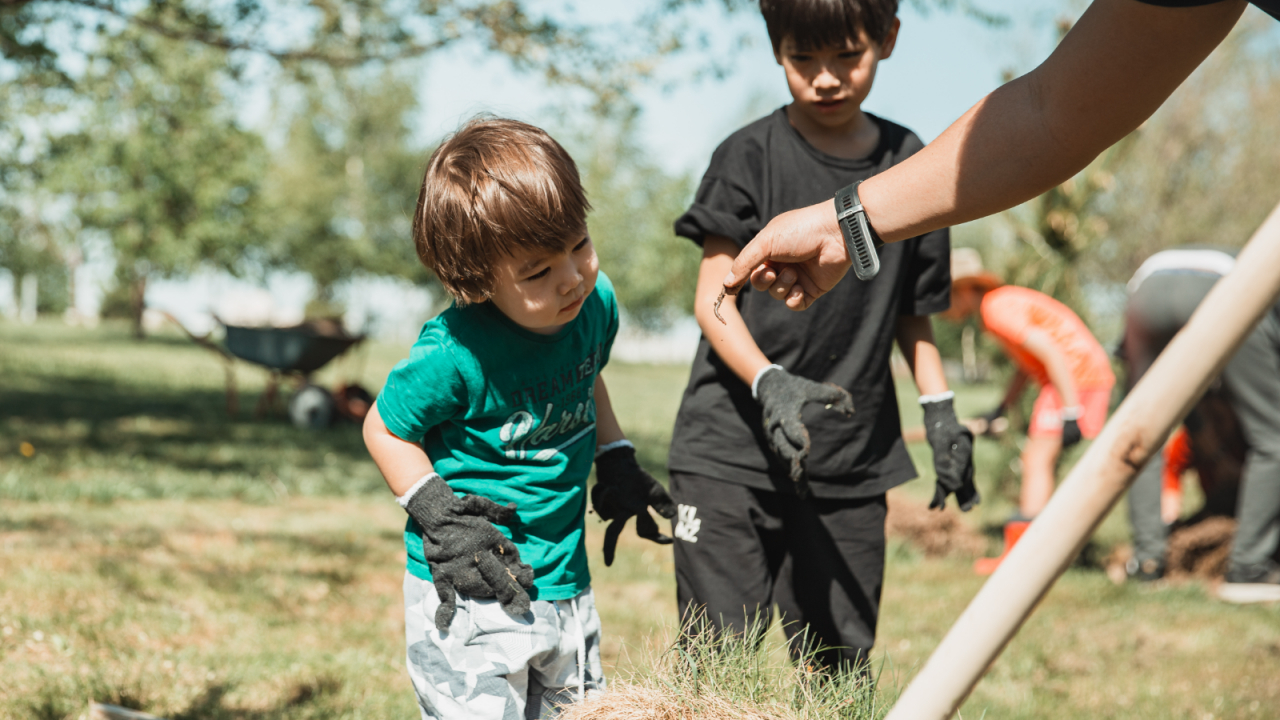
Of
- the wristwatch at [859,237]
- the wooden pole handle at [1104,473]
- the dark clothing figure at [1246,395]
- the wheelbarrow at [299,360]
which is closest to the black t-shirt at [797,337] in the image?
the wristwatch at [859,237]

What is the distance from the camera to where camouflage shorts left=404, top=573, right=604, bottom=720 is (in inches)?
70.1

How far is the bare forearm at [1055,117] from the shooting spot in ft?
4.31

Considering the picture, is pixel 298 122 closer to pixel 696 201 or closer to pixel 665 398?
pixel 665 398

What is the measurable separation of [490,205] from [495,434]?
46 centimetres

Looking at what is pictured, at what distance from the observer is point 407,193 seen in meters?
36.4

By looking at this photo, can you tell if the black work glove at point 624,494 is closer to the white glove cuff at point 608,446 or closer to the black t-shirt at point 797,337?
the white glove cuff at point 608,446

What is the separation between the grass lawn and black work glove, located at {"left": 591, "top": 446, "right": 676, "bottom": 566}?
261mm

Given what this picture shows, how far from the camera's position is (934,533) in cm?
558

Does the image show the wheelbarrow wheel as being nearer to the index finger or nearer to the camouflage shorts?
the camouflage shorts

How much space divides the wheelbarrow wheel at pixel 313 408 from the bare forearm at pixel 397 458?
26.2ft

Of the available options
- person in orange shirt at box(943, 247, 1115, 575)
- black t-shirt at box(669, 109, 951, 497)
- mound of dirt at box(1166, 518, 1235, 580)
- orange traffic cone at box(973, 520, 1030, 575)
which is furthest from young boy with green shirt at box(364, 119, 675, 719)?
mound of dirt at box(1166, 518, 1235, 580)

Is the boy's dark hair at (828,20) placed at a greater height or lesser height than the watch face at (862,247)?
greater

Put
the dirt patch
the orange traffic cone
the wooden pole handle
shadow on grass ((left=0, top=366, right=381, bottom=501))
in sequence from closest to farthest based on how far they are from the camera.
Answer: the wooden pole handle < the orange traffic cone < the dirt patch < shadow on grass ((left=0, top=366, right=381, bottom=501))

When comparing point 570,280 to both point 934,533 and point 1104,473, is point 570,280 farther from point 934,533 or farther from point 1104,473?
point 934,533
